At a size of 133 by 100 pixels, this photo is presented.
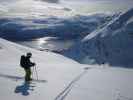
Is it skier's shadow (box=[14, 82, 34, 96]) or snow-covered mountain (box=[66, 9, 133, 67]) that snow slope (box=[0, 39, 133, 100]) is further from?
snow-covered mountain (box=[66, 9, 133, 67])

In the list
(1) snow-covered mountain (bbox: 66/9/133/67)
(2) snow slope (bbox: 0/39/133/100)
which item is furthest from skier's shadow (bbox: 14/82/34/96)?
(1) snow-covered mountain (bbox: 66/9/133/67)

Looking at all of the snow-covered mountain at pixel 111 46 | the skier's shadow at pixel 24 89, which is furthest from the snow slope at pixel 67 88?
the snow-covered mountain at pixel 111 46

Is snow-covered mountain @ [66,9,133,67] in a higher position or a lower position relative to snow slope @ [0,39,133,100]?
higher

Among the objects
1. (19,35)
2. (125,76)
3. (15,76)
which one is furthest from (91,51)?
(19,35)

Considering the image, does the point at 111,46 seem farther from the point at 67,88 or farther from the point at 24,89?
the point at 24,89

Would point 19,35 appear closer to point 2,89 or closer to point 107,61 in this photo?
point 107,61

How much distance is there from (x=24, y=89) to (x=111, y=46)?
44594 mm

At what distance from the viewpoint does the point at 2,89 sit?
442 inches

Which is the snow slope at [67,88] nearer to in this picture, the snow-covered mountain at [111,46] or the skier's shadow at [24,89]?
the skier's shadow at [24,89]

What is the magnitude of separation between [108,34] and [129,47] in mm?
6715

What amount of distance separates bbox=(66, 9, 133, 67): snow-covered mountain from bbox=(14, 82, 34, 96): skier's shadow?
126ft

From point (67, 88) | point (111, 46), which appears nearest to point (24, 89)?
point (67, 88)

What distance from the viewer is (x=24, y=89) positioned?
11422mm

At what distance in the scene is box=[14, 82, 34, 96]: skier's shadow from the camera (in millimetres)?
10945
